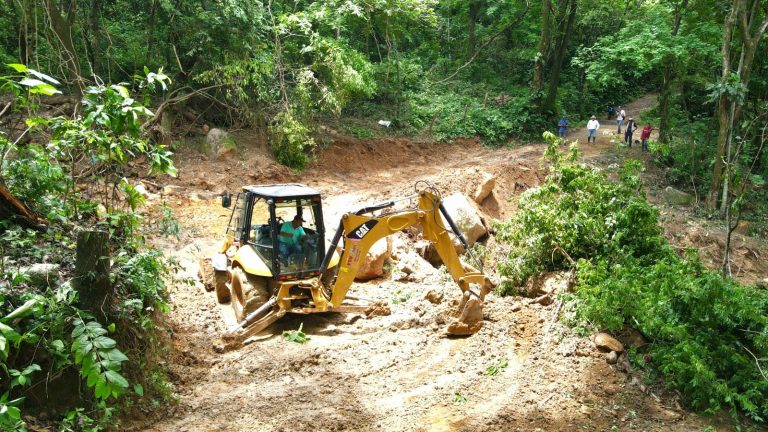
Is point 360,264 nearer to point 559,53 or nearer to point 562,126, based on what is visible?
point 562,126

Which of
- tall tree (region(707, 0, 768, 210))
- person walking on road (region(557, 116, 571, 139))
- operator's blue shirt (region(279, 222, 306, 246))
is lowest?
operator's blue shirt (region(279, 222, 306, 246))

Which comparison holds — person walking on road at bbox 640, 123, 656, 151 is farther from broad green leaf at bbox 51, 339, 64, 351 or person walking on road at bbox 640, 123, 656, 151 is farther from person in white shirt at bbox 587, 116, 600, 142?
broad green leaf at bbox 51, 339, 64, 351

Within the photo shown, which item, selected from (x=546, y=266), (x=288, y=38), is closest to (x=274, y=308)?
(x=546, y=266)

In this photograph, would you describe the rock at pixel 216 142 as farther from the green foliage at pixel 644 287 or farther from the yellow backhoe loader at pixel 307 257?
the green foliage at pixel 644 287

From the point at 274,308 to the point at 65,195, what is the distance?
10.1ft

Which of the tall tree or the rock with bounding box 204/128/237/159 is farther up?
the tall tree

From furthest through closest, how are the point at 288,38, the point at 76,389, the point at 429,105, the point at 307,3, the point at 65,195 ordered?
the point at 429,105
the point at 307,3
the point at 288,38
the point at 65,195
the point at 76,389

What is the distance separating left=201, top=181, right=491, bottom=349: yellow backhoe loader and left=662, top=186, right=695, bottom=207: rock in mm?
11874

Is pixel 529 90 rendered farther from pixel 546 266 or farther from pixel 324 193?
pixel 546 266

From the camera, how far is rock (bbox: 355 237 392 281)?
9.93 meters

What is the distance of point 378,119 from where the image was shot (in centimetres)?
2323

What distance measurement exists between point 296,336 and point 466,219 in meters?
5.67

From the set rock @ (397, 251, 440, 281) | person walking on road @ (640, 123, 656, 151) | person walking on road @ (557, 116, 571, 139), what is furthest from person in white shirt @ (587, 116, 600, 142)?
rock @ (397, 251, 440, 281)

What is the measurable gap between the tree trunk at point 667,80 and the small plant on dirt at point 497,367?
A: 15.9 meters
